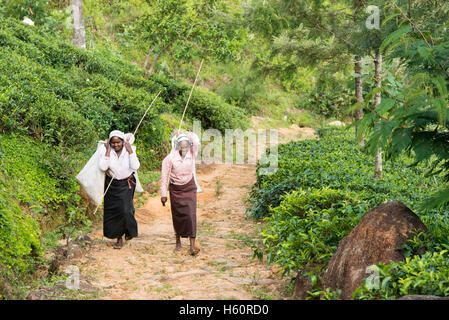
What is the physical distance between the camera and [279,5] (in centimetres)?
906

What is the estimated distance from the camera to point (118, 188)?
6.71 metres

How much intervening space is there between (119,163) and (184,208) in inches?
42.3

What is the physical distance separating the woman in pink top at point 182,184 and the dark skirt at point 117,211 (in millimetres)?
546

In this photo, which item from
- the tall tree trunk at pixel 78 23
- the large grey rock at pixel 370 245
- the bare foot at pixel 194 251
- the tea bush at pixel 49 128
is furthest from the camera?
the tall tree trunk at pixel 78 23

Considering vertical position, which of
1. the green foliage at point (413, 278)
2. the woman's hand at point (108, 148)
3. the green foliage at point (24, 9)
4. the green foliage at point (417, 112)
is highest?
the green foliage at point (24, 9)

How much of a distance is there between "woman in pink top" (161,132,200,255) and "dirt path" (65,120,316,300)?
360 millimetres

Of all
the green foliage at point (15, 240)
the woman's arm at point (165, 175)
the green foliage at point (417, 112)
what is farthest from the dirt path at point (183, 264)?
the green foliage at point (417, 112)

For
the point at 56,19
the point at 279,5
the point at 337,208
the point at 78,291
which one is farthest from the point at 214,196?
the point at 56,19

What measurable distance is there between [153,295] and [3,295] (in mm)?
1349

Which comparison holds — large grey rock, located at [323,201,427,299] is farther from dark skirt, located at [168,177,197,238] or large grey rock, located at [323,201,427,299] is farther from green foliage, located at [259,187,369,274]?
dark skirt, located at [168,177,197,238]

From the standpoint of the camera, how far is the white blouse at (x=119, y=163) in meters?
6.57

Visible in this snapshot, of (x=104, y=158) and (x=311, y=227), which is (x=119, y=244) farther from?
(x=311, y=227)

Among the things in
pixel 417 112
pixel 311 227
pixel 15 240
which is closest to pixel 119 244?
pixel 15 240

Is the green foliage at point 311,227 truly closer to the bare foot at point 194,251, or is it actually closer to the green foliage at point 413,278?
the green foliage at point 413,278
